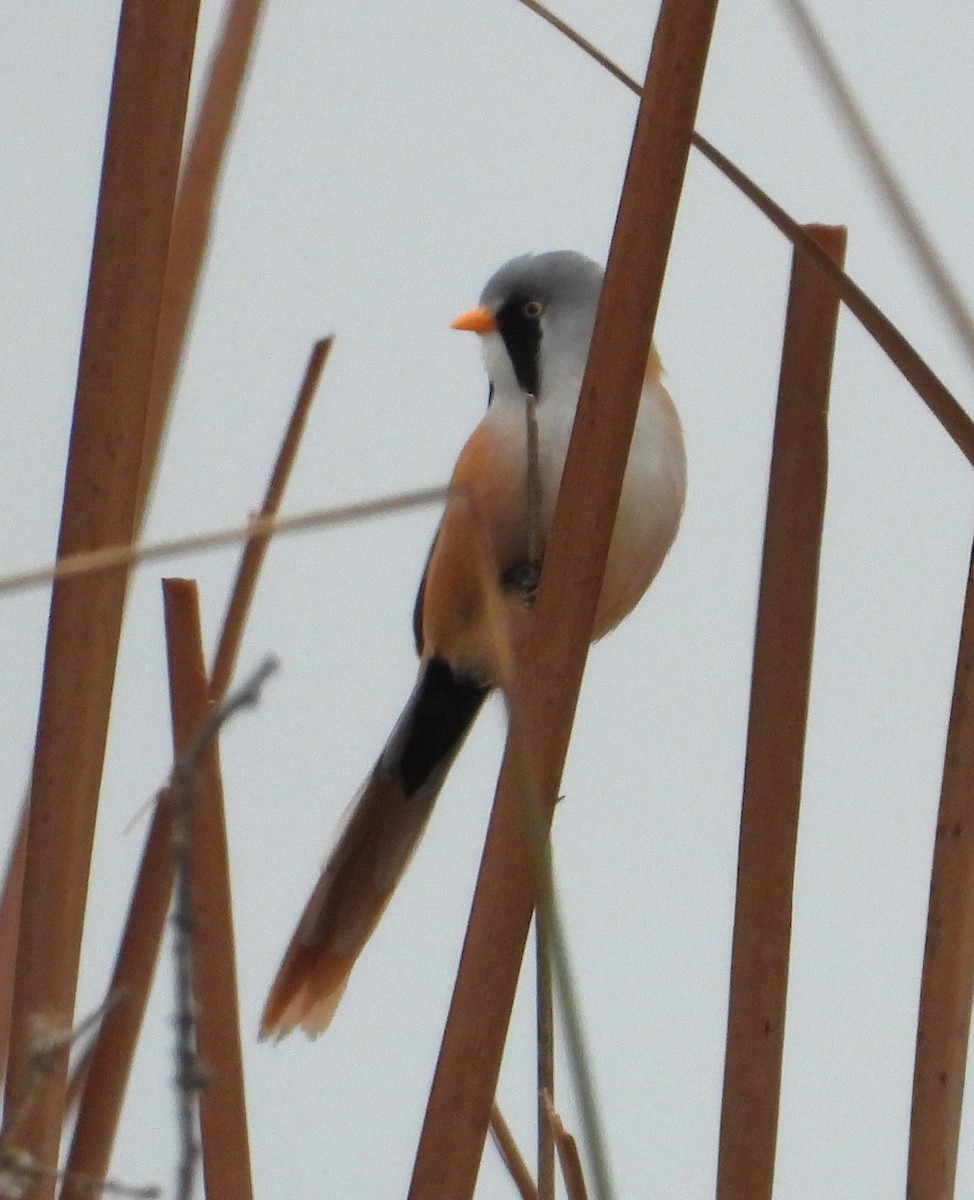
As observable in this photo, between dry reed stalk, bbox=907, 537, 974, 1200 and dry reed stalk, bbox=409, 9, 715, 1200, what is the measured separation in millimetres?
252

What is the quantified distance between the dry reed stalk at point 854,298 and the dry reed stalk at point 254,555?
371 millimetres

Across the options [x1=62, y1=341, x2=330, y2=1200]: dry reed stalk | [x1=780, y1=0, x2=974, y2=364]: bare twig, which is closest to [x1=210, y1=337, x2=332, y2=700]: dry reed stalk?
[x1=62, y1=341, x2=330, y2=1200]: dry reed stalk

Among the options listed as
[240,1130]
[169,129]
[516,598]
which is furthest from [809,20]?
[516,598]

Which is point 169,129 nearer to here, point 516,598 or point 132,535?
point 132,535

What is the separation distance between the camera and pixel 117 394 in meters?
1.01

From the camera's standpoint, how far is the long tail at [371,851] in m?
1.74

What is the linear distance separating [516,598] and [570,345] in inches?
13.6

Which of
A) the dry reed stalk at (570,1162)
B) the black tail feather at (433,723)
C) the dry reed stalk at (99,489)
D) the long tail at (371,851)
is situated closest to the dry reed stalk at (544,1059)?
the dry reed stalk at (570,1162)

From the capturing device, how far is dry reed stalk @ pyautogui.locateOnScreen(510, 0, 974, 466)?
89cm

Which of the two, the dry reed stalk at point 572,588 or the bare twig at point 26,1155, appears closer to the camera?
the bare twig at point 26,1155

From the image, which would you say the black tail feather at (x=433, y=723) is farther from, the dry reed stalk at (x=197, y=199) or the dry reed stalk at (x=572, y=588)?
the dry reed stalk at (x=572, y=588)

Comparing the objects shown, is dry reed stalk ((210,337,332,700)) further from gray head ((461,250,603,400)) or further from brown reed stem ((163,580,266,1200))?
gray head ((461,250,603,400))

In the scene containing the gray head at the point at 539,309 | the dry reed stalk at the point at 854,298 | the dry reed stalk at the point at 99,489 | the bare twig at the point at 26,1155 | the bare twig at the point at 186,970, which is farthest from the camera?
the gray head at the point at 539,309

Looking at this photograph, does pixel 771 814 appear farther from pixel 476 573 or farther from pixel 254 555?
pixel 476 573
